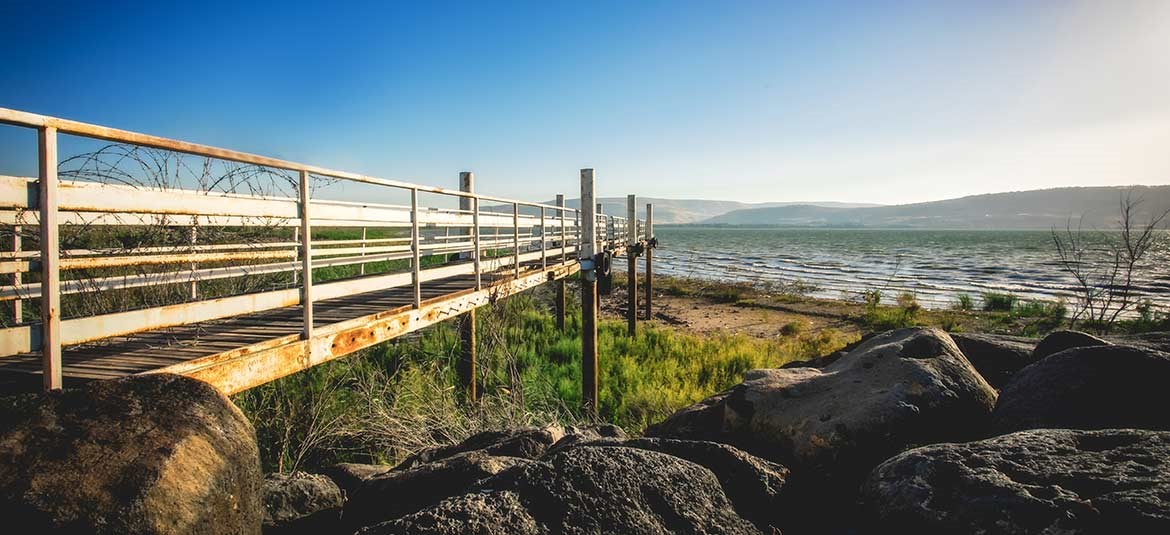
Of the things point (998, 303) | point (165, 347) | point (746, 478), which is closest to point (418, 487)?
point (746, 478)

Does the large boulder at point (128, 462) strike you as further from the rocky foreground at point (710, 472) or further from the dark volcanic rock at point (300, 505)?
the dark volcanic rock at point (300, 505)

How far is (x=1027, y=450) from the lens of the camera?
8.33ft

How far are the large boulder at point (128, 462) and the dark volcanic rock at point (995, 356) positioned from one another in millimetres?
5560

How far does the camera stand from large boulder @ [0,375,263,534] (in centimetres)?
188

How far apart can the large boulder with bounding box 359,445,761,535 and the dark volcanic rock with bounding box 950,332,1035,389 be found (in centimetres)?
382

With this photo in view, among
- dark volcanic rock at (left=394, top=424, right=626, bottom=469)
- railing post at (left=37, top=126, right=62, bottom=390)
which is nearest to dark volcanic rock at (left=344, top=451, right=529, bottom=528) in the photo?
dark volcanic rock at (left=394, top=424, right=626, bottom=469)

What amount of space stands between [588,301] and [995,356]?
610 centimetres

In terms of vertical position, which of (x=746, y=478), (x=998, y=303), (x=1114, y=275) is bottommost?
(x=998, y=303)

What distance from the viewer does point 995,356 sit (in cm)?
519

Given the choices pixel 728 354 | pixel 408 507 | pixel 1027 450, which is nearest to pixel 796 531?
pixel 1027 450

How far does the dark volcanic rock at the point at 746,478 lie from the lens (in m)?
2.64

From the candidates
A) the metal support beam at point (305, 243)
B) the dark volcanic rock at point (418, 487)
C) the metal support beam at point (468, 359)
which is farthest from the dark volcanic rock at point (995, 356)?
the metal support beam at point (468, 359)

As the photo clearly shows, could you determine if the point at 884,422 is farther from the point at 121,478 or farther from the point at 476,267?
the point at 476,267

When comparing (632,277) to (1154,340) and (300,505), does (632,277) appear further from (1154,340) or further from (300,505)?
(300,505)
